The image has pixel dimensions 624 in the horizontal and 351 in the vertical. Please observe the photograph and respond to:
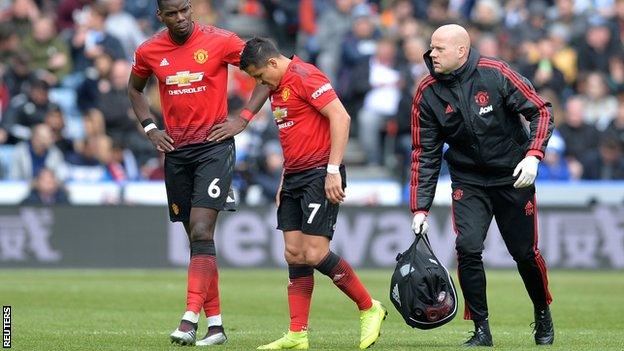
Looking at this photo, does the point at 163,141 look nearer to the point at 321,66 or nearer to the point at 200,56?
the point at 200,56

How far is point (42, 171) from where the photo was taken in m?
21.8

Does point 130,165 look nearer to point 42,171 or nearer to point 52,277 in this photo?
point 42,171

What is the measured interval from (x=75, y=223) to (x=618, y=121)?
31.3 feet

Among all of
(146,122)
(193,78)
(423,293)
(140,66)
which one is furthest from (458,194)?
(140,66)

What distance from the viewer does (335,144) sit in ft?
34.2

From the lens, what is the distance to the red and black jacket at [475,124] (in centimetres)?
1038

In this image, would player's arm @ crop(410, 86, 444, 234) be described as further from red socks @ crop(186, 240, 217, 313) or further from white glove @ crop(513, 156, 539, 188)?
red socks @ crop(186, 240, 217, 313)

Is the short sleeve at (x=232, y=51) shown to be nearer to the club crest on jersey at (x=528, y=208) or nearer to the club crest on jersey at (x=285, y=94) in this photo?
the club crest on jersey at (x=285, y=94)

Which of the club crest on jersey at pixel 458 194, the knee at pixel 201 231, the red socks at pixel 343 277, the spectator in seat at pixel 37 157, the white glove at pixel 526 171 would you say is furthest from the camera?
the spectator in seat at pixel 37 157

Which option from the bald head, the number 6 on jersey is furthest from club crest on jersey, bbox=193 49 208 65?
the bald head

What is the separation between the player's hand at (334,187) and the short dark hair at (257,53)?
994 mm

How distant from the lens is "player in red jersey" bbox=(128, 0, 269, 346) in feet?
36.0

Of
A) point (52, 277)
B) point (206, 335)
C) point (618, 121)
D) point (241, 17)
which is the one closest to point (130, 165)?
point (52, 277)

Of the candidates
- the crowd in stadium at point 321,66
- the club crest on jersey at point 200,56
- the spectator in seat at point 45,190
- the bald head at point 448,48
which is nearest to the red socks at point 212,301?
the club crest on jersey at point 200,56
